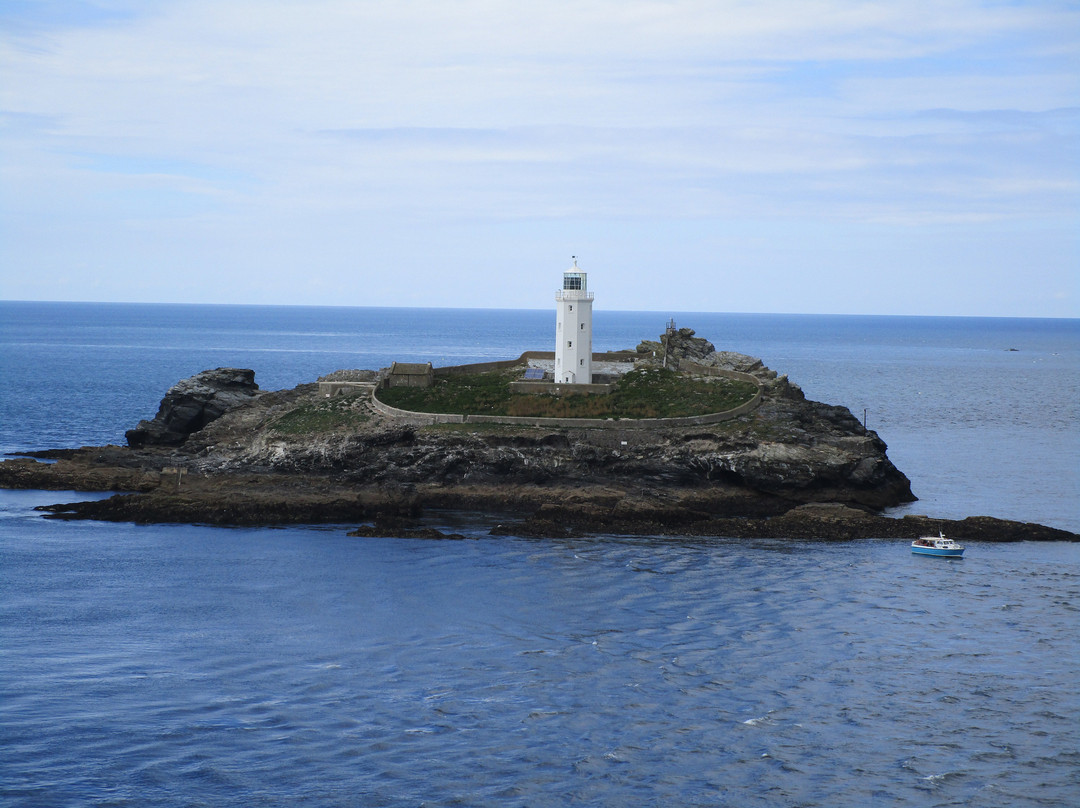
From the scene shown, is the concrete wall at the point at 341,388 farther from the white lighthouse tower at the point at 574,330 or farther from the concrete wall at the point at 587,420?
the white lighthouse tower at the point at 574,330

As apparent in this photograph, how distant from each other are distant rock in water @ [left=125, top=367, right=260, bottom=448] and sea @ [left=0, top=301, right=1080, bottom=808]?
54.6 ft

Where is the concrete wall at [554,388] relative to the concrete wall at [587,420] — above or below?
above

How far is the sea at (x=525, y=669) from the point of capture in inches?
1115

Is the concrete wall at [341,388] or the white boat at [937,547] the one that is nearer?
the white boat at [937,547]

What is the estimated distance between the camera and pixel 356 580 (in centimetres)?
4578

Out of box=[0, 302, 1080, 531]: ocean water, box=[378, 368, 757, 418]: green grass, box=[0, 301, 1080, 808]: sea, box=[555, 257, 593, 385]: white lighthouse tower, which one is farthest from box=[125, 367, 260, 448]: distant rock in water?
box=[555, 257, 593, 385]: white lighthouse tower

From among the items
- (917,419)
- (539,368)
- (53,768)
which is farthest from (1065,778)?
(917,419)

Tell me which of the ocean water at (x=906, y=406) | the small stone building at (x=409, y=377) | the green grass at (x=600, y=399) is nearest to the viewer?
the green grass at (x=600, y=399)

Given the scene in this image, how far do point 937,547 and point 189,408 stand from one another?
49.6 meters

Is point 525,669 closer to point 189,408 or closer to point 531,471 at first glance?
point 531,471

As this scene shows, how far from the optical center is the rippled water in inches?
1113

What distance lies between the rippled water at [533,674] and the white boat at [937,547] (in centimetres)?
81

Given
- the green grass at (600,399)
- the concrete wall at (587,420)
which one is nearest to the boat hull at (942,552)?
the concrete wall at (587,420)

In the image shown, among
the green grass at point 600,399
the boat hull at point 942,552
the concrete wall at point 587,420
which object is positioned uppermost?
the green grass at point 600,399
